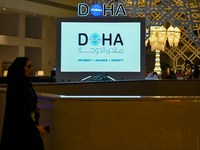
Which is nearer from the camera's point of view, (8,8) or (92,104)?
(92,104)

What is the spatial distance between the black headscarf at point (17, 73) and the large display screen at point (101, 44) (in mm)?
8271

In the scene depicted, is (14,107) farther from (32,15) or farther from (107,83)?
(32,15)

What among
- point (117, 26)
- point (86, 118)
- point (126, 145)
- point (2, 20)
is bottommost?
point (126, 145)

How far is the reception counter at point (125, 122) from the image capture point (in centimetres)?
321

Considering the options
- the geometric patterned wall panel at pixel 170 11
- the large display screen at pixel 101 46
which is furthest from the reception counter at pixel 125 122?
the geometric patterned wall panel at pixel 170 11

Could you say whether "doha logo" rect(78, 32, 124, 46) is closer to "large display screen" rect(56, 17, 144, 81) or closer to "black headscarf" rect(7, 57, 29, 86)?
"large display screen" rect(56, 17, 144, 81)

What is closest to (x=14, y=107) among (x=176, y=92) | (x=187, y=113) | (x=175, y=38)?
(x=187, y=113)

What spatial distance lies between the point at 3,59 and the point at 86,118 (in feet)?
62.5

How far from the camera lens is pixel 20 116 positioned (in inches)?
105

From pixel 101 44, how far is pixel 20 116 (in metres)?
8.51

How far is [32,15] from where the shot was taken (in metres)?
21.3

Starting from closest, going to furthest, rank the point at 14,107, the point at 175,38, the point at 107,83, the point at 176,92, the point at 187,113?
the point at 14,107
the point at 187,113
the point at 107,83
the point at 176,92
the point at 175,38

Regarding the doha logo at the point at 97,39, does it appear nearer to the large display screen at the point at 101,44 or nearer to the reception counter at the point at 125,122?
Answer: the large display screen at the point at 101,44

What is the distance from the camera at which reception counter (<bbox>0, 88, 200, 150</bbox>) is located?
→ 321cm
